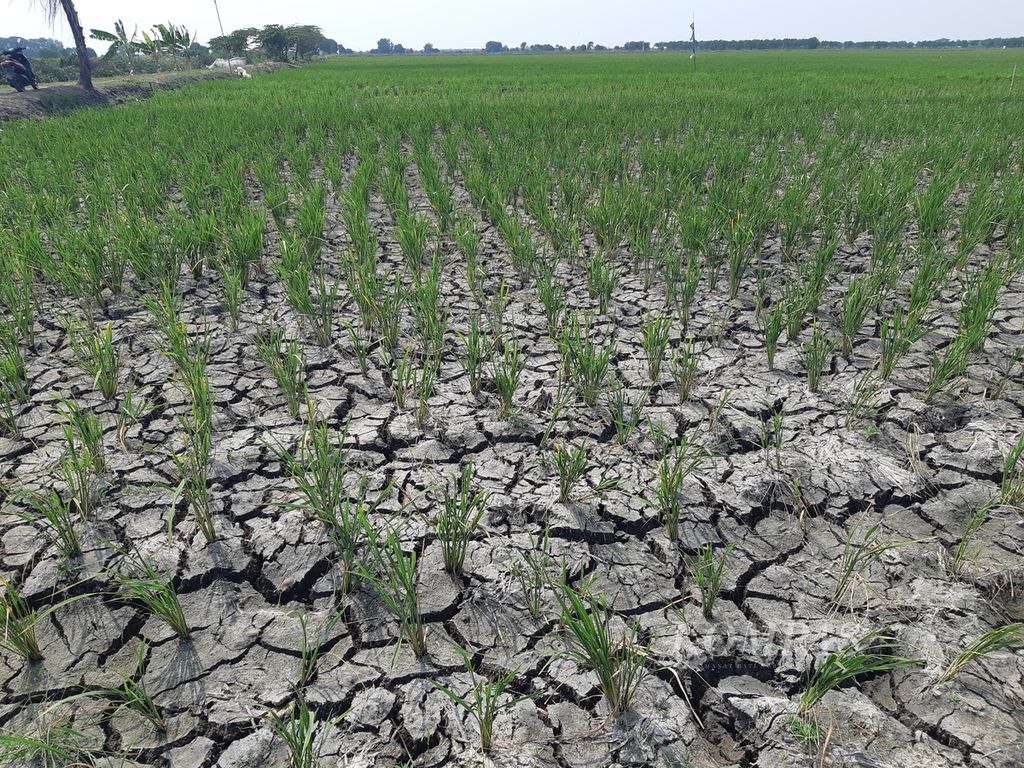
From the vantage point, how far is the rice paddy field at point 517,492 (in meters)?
1.24

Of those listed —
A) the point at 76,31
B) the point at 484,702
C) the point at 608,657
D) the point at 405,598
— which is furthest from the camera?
the point at 76,31

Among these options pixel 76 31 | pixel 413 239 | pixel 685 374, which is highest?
pixel 76 31

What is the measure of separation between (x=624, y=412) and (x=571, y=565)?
2.68 ft

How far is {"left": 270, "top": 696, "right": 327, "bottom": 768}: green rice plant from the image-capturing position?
1073mm

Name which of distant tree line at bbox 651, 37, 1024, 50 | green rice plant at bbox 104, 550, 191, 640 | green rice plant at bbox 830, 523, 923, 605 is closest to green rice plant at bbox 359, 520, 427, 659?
green rice plant at bbox 104, 550, 191, 640

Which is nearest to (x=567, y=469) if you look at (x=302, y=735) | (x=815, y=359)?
(x=302, y=735)

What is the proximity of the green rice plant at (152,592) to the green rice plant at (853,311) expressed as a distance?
2.74 metres

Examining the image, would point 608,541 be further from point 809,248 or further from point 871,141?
point 871,141

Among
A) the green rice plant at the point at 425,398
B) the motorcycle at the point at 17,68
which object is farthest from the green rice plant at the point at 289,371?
the motorcycle at the point at 17,68

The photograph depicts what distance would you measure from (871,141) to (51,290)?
808 cm

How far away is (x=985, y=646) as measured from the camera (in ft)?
4.08

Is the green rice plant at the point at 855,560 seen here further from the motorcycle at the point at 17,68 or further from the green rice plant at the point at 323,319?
the motorcycle at the point at 17,68

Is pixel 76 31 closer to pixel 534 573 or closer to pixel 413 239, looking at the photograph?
pixel 413 239

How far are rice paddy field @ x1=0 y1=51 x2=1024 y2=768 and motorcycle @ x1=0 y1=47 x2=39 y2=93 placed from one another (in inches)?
501
